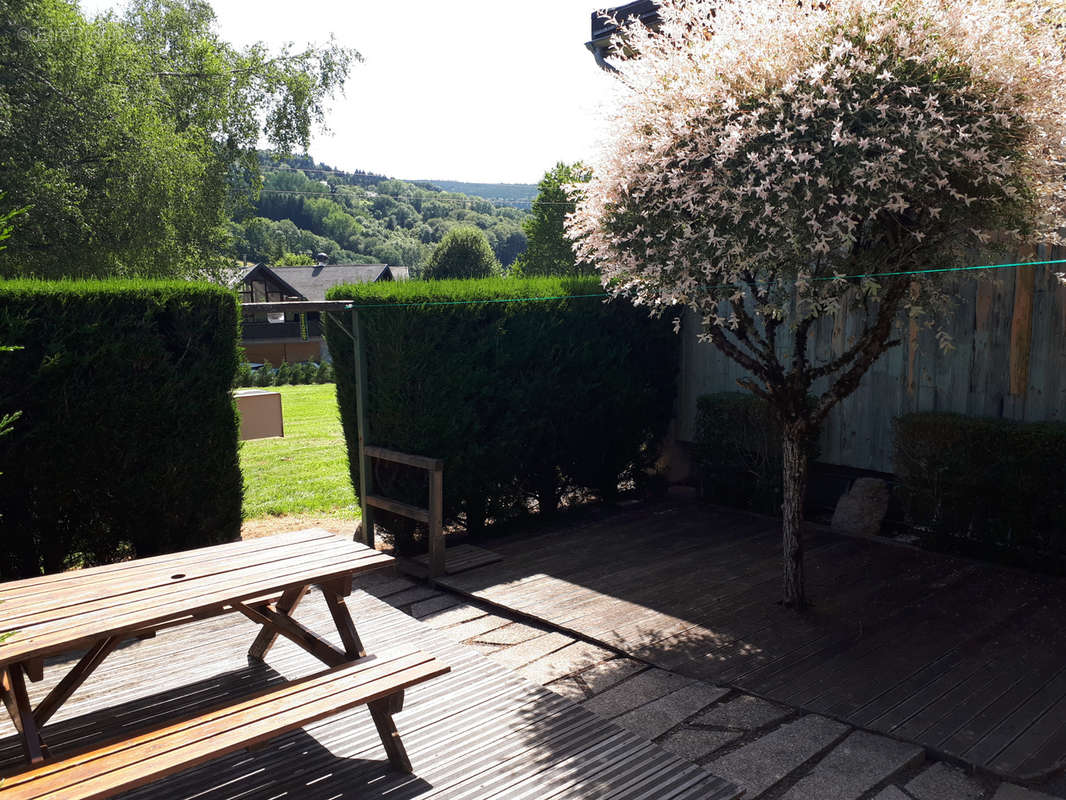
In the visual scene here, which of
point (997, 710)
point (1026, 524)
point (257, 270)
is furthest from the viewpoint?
point (257, 270)

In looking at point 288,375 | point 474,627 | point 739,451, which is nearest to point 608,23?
point 739,451

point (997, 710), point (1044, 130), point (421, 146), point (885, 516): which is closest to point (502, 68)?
point (885, 516)

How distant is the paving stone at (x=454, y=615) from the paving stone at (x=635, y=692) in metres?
1.13

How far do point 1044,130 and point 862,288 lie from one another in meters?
1.11

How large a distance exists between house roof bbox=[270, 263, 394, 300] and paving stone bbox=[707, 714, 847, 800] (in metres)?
48.5

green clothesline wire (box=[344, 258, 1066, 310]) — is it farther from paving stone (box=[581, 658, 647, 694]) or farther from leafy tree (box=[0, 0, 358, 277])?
leafy tree (box=[0, 0, 358, 277])

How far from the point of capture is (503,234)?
322ft

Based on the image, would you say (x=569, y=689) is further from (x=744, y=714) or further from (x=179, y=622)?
(x=179, y=622)

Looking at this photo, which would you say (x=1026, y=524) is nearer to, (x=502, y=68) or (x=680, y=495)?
(x=680, y=495)

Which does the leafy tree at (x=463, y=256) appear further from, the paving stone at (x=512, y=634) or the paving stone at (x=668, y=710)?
the paving stone at (x=668, y=710)

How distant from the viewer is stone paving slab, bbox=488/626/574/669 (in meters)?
4.38

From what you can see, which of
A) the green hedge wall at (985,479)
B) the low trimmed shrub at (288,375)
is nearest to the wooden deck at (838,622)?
the green hedge wall at (985,479)

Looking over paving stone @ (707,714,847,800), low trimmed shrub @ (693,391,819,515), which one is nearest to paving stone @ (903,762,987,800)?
paving stone @ (707,714,847,800)

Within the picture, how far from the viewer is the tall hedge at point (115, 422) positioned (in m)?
4.96
